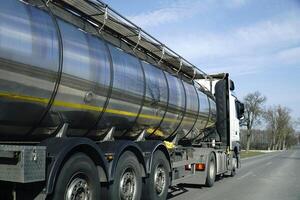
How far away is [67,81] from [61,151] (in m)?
1.03

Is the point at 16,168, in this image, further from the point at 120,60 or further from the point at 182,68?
the point at 182,68

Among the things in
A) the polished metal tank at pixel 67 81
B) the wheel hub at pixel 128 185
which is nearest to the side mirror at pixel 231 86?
the polished metal tank at pixel 67 81

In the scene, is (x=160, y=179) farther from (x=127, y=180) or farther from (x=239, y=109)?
(x=239, y=109)

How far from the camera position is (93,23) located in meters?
7.70

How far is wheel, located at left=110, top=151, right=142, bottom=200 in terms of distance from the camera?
720 centimetres

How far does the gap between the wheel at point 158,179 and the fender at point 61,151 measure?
2.30 meters

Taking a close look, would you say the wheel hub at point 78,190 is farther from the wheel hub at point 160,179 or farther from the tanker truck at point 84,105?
the wheel hub at point 160,179

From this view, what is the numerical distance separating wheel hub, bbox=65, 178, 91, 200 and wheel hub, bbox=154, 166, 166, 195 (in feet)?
9.27

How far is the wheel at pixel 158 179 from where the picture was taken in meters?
8.66

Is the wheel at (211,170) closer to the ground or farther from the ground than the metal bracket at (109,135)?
closer to the ground

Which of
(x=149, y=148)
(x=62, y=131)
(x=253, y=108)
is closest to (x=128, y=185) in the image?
(x=149, y=148)

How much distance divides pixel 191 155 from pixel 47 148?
722cm

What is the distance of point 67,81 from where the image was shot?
6117mm

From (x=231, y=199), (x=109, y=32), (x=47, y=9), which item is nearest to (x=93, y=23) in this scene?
(x=109, y=32)
